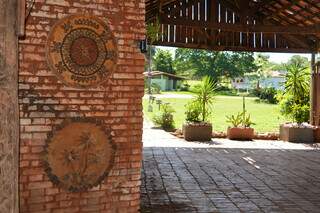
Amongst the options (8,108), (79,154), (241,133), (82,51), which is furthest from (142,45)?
(241,133)

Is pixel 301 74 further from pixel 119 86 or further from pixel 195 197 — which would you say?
pixel 119 86

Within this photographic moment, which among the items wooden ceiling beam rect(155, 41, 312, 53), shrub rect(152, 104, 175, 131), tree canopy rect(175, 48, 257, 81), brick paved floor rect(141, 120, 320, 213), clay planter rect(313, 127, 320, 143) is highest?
tree canopy rect(175, 48, 257, 81)

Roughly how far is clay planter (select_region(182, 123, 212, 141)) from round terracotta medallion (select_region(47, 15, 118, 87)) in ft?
28.0

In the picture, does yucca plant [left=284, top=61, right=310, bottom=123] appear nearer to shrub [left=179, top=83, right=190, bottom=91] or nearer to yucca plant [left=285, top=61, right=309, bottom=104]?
yucca plant [left=285, top=61, right=309, bottom=104]

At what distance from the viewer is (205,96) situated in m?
13.2

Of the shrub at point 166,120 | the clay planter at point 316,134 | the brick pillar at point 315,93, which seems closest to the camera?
the clay planter at point 316,134

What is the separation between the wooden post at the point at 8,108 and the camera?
2176mm

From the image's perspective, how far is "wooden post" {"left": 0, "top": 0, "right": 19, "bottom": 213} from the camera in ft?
7.14

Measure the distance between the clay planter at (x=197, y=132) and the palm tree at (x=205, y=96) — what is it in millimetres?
499

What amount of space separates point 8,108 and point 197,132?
10.5 m

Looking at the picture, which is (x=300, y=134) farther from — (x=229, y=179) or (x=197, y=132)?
(x=229, y=179)

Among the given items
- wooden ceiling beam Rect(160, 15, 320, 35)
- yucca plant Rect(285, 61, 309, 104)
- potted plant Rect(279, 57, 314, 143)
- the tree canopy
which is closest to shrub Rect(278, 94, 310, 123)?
potted plant Rect(279, 57, 314, 143)

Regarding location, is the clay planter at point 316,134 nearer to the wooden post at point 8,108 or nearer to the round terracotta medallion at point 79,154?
the round terracotta medallion at point 79,154

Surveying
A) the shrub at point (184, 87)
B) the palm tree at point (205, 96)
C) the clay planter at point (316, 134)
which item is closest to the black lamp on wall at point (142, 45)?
the palm tree at point (205, 96)
